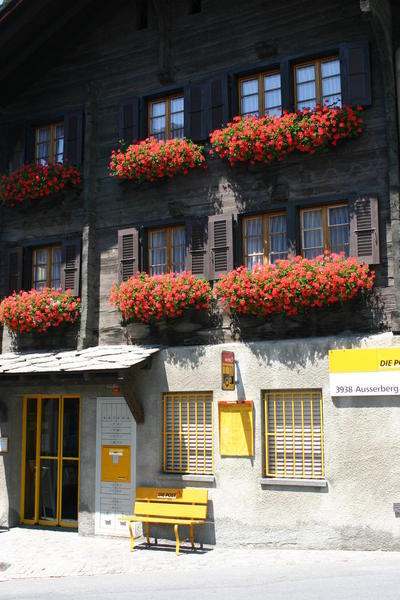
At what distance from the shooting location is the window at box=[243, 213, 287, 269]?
12766mm

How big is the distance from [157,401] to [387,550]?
4.58 meters

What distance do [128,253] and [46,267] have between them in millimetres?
2259

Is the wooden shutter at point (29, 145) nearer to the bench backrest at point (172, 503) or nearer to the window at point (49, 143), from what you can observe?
the window at point (49, 143)

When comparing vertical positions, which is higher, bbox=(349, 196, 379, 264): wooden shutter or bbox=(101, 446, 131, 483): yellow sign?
bbox=(349, 196, 379, 264): wooden shutter

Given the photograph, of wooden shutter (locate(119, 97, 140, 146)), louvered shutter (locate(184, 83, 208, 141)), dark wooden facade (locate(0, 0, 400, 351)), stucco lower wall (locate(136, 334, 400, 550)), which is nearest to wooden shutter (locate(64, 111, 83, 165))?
dark wooden facade (locate(0, 0, 400, 351))

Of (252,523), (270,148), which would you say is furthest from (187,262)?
(252,523)

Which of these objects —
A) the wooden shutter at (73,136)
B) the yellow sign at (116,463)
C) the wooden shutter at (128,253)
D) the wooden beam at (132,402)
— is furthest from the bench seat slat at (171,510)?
the wooden shutter at (73,136)

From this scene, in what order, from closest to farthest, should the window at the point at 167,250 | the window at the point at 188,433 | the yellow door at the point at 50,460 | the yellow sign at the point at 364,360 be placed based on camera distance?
1. the yellow sign at the point at 364,360
2. the window at the point at 188,433
3. the window at the point at 167,250
4. the yellow door at the point at 50,460

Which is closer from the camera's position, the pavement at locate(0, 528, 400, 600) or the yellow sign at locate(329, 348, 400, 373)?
the pavement at locate(0, 528, 400, 600)

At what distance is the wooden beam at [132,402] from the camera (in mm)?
12414

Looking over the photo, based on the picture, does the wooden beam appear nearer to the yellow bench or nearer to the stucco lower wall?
the stucco lower wall

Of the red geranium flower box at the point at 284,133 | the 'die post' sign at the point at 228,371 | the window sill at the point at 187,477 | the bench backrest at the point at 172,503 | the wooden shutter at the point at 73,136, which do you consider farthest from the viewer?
the wooden shutter at the point at 73,136

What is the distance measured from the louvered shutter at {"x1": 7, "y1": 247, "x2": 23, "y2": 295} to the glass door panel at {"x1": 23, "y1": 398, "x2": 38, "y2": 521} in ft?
7.76

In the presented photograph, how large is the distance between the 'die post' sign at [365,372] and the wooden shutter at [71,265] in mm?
5516
